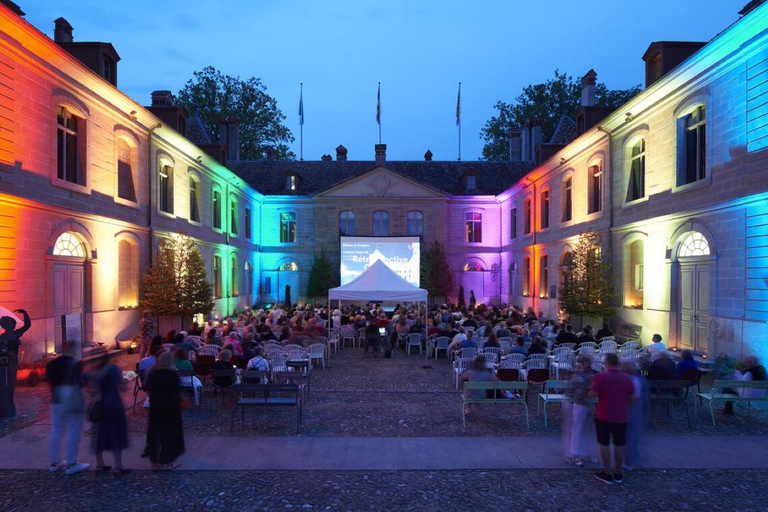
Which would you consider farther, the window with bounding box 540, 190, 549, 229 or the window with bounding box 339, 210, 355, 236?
the window with bounding box 339, 210, 355, 236

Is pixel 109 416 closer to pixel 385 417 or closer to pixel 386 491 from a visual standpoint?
pixel 386 491

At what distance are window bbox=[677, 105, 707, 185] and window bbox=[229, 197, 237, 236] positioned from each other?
1984cm

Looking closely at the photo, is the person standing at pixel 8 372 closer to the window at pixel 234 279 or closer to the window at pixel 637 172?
the window at pixel 637 172

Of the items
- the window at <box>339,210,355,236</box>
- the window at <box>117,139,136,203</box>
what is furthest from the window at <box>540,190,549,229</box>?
the window at <box>117,139,136,203</box>

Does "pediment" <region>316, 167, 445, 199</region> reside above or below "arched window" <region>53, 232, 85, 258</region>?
above

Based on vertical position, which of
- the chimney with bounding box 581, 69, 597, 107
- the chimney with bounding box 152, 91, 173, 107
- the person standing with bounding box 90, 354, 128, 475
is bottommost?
the person standing with bounding box 90, 354, 128, 475

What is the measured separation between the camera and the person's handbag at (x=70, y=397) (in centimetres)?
514

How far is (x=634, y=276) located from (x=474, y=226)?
15884mm

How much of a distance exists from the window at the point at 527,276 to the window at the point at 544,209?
8.13 feet

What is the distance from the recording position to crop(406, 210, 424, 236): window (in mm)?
29062

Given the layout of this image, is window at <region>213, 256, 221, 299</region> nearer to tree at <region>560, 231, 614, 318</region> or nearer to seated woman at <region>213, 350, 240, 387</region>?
seated woman at <region>213, 350, 240, 387</region>

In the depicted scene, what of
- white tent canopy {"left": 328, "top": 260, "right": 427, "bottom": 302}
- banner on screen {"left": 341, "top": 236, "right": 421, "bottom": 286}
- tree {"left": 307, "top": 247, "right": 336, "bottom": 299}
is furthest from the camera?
tree {"left": 307, "top": 247, "right": 336, "bottom": 299}

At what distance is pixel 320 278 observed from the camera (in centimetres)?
2747

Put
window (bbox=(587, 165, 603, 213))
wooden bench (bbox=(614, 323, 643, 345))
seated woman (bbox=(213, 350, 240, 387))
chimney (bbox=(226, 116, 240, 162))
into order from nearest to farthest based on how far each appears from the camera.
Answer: seated woman (bbox=(213, 350, 240, 387)), wooden bench (bbox=(614, 323, 643, 345)), window (bbox=(587, 165, 603, 213)), chimney (bbox=(226, 116, 240, 162))
